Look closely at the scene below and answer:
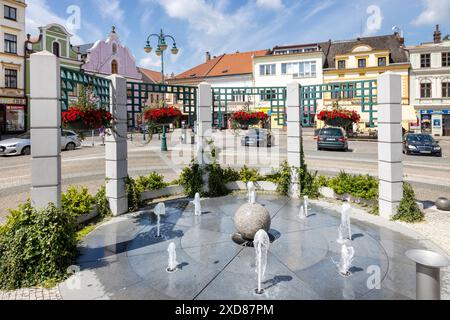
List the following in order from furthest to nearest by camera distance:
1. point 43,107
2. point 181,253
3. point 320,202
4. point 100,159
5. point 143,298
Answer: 1. point 100,159
2. point 320,202
3. point 181,253
4. point 43,107
5. point 143,298

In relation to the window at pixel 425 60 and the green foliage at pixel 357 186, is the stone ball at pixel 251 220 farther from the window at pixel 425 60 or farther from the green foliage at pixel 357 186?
the window at pixel 425 60

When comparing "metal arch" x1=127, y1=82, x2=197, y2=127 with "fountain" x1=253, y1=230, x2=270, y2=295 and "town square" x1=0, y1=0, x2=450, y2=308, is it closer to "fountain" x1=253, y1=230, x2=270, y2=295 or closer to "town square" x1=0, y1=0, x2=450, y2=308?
"town square" x1=0, y1=0, x2=450, y2=308

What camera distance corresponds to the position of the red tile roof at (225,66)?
51500 mm

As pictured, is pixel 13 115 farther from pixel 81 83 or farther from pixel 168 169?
pixel 81 83

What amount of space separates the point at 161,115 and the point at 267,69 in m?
42.4

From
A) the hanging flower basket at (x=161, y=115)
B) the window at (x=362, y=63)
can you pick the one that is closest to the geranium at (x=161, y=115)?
the hanging flower basket at (x=161, y=115)

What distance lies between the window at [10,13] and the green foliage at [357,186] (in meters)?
39.5

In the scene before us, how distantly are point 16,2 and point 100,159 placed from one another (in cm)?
2688

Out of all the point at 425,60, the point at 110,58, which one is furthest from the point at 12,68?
the point at 425,60

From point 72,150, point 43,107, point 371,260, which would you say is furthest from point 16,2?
point 371,260

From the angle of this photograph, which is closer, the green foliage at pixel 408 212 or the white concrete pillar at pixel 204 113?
the green foliage at pixel 408 212

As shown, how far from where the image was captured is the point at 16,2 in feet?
111

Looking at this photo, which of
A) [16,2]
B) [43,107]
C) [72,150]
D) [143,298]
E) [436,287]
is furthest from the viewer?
[16,2]

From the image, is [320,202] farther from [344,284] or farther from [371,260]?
[344,284]
